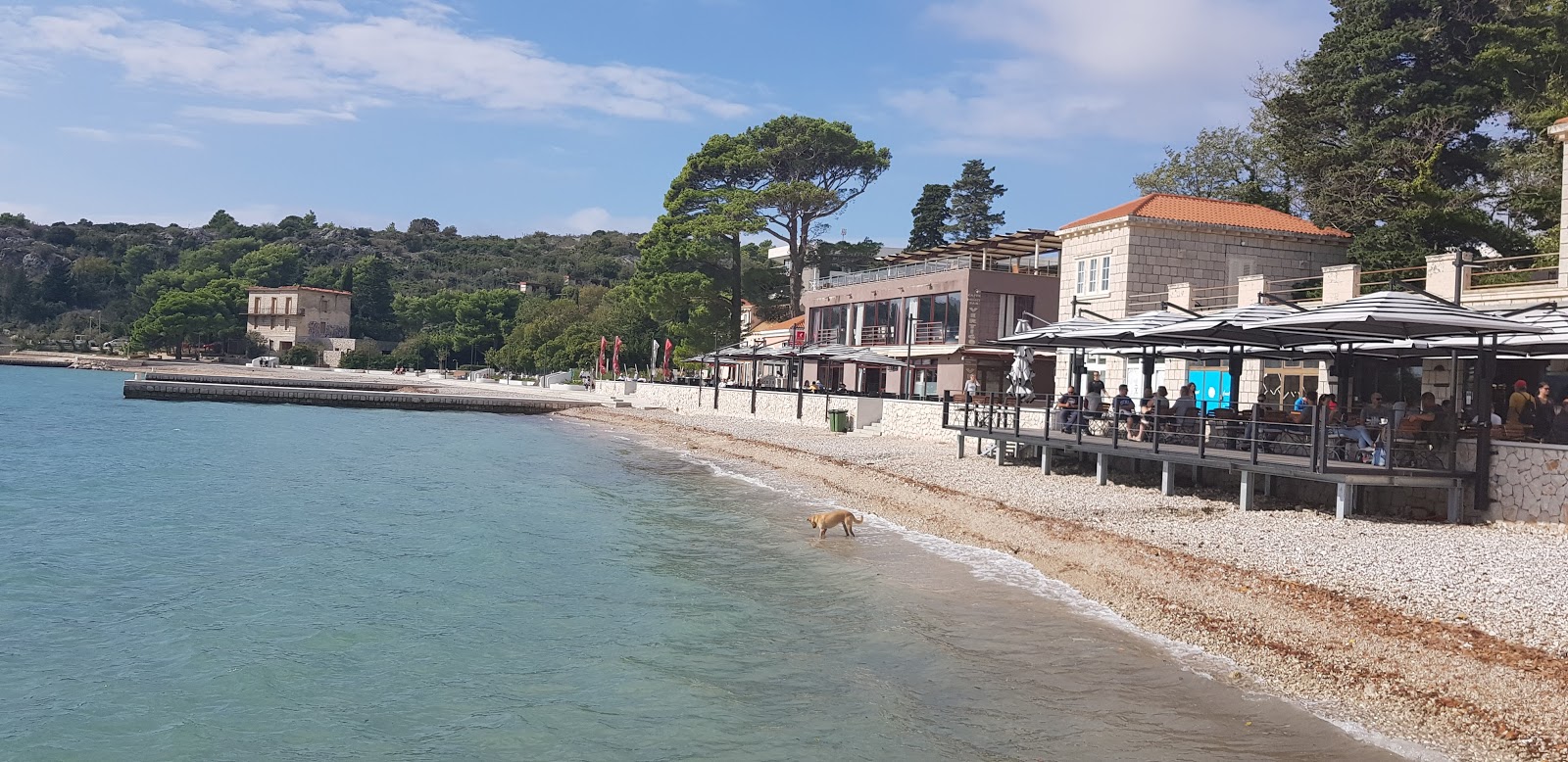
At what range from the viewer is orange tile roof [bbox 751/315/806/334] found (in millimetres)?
58787

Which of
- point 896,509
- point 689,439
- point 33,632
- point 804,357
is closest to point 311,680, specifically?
point 33,632

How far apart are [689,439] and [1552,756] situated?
31720mm

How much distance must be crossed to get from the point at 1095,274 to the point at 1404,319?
20505 millimetres

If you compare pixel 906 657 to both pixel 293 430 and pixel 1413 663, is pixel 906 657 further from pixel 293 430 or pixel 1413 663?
pixel 293 430

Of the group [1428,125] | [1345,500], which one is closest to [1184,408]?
[1345,500]

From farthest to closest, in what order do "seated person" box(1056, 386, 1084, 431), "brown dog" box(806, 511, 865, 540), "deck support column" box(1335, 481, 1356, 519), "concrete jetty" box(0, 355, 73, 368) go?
1. "concrete jetty" box(0, 355, 73, 368)
2. "seated person" box(1056, 386, 1084, 431)
3. "brown dog" box(806, 511, 865, 540)
4. "deck support column" box(1335, 481, 1356, 519)

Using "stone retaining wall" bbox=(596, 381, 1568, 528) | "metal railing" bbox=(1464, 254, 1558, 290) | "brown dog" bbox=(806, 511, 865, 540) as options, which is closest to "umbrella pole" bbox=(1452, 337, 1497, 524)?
"stone retaining wall" bbox=(596, 381, 1568, 528)

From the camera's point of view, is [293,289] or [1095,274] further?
[293,289]

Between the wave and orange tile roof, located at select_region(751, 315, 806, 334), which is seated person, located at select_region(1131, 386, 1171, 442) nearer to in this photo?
the wave

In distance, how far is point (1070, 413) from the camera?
21.4 m

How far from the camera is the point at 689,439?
37562 mm

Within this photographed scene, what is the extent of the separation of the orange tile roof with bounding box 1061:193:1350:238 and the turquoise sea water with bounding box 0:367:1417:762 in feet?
58.8

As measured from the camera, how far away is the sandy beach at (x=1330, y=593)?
7.96 metres

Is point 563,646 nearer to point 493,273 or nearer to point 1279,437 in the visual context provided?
point 1279,437
